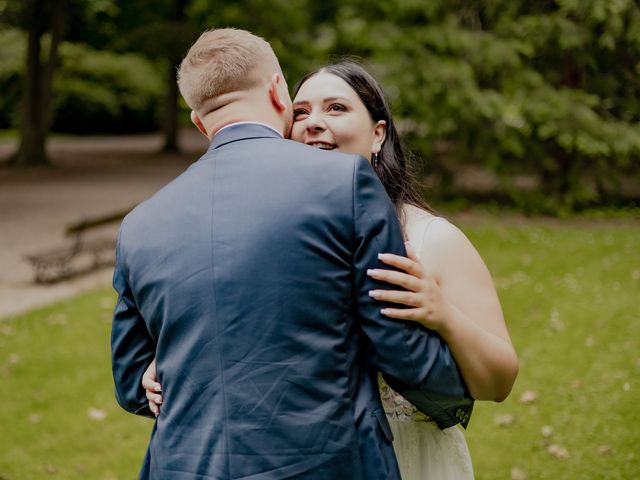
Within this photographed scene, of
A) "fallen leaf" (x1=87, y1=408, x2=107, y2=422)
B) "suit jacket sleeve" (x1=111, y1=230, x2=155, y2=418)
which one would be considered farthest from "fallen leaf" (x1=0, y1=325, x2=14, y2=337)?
"suit jacket sleeve" (x1=111, y1=230, x2=155, y2=418)

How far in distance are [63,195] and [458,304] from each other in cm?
1766

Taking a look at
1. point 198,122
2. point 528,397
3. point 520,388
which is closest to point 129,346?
point 198,122

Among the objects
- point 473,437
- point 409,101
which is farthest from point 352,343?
point 409,101

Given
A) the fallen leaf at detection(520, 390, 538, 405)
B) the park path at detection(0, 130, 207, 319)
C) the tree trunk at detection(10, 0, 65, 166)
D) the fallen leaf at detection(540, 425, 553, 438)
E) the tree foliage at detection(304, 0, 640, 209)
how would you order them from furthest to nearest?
the tree trunk at detection(10, 0, 65, 166) < the tree foliage at detection(304, 0, 640, 209) < the park path at detection(0, 130, 207, 319) < the fallen leaf at detection(520, 390, 538, 405) < the fallen leaf at detection(540, 425, 553, 438)

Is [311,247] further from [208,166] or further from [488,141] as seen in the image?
[488,141]

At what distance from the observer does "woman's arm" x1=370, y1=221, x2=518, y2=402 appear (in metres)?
1.83

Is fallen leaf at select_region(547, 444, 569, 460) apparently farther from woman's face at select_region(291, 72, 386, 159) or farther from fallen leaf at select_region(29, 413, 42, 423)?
fallen leaf at select_region(29, 413, 42, 423)

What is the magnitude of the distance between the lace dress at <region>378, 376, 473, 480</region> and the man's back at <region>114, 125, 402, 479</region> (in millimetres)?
547

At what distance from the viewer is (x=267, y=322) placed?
1.75 metres

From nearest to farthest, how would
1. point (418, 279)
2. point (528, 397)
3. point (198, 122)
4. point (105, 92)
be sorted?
point (418, 279), point (198, 122), point (528, 397), point (105, 92)

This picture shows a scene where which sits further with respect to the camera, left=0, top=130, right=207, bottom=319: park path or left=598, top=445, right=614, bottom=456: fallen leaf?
left=0, top=130, right=207, bottom=319: park path

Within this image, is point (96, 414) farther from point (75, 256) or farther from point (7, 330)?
point (75, 256)

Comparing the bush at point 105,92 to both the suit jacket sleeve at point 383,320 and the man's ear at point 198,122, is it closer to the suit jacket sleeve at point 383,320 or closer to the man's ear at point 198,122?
the man's ear at point 198,122

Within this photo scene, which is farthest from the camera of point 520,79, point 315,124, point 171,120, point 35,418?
point 171,120
